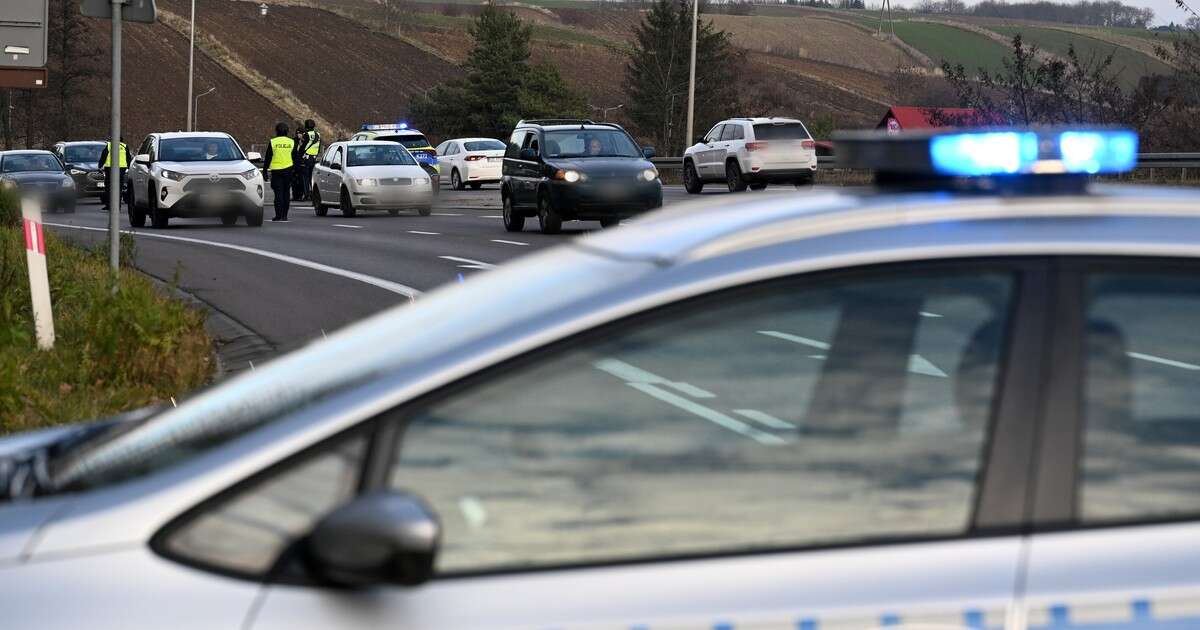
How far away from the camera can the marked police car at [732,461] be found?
2.49 m

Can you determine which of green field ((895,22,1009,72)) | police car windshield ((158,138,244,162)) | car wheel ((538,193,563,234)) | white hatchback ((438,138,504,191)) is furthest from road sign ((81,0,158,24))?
green field ((895,22,1009,72))

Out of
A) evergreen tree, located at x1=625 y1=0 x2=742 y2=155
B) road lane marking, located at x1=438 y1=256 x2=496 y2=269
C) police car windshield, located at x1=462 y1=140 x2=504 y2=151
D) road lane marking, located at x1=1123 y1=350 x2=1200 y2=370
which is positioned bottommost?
road lane marking, located at x1=438 y1=256 x2=496 y2=269

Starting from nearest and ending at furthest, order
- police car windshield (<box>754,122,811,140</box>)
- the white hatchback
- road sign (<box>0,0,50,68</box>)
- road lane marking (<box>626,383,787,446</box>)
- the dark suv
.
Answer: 1. road lane marking (<box>626,383,787,446</box>)
2. road sign (<box>0,0,50,68</box>)
3. the dark suv
4. police car windshield (<box>754,122,811,140</box>)
5. the white hatchback

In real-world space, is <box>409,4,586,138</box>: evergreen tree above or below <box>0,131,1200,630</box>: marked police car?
above

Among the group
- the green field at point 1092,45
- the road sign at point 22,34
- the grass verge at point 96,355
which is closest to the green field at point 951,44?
the green field at point 1092,45

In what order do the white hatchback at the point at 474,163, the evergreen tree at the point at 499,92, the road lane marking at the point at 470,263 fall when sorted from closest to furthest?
the road lane marking at the point at 470,263 → the white hatchback at the point at 474,163 → the evergreen tree at the point at 499,92

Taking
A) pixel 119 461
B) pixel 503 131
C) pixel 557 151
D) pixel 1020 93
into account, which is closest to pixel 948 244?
pixel 119 461

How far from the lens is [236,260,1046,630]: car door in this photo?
8.16 feet

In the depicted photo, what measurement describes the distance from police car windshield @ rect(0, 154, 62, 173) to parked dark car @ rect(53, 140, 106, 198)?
387 cm

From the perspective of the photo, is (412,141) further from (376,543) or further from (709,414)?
(376,543)

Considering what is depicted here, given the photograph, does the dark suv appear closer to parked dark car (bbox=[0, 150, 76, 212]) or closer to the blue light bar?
parked dark car (bbox=[0, 150, 76, 212])

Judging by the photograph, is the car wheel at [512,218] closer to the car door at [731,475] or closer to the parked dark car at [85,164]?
the parked dark car at [85,164]

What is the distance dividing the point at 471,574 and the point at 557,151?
77.2ft

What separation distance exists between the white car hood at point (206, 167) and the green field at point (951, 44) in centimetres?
8518
